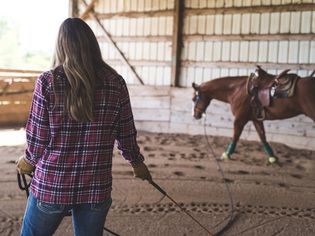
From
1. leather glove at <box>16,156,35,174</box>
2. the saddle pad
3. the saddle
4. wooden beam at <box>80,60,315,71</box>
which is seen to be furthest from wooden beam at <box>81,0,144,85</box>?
leather glove at <box>16,156,35,174</box>

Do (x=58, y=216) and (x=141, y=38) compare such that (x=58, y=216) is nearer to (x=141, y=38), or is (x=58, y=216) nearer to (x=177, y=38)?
(x=177, y=38)

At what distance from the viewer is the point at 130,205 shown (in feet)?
12.8

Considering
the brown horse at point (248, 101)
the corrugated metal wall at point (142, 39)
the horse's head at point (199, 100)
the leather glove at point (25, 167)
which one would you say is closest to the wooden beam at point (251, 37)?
the corrugated metal wall at point (142, 39)

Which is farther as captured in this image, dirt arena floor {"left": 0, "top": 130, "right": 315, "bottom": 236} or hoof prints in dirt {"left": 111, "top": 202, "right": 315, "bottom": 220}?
hoof prints in dirt {"left": 111, "top": 202, "right": 315, "bottom": 220}

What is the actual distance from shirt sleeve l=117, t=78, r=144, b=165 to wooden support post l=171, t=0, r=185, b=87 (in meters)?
7.45

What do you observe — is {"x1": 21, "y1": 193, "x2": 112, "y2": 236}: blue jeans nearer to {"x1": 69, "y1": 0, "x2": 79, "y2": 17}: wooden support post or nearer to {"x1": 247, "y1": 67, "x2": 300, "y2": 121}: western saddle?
{"x1": 247, "y1": 67, "x2": 300, "y2": 121}: western saddle

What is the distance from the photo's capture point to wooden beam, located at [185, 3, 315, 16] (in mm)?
7801

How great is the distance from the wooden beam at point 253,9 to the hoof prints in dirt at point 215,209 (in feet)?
16.7

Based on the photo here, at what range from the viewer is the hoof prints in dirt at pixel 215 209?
12.3 ft

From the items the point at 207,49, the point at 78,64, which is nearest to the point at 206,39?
the point at 207,49

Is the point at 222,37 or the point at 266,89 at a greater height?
the point at 222,37

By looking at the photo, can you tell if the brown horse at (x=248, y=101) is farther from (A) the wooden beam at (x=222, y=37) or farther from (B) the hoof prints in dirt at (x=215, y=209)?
(B) the hoof prints in dirt at (x=215, y=209)

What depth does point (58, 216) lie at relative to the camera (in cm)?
175

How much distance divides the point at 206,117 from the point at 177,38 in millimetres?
1950
